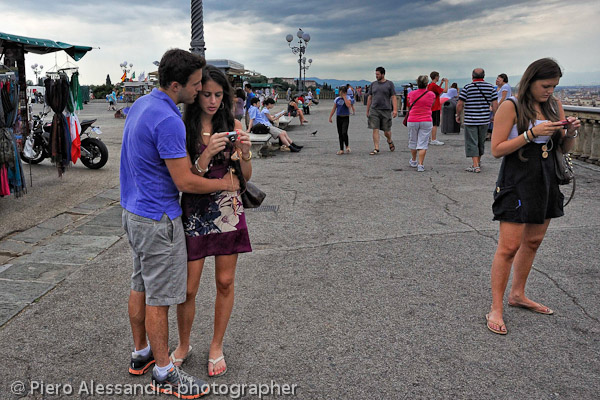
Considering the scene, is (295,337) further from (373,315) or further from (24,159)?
(24,159)

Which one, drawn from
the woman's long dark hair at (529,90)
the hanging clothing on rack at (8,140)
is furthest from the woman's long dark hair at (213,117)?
the hanging clothing on rack at (8,140)

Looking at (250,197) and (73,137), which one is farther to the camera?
(73,137)

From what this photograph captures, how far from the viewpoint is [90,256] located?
5465mm

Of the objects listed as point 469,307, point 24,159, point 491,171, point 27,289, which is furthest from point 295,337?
point 24,159

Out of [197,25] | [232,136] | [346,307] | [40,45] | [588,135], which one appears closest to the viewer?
[232,136]

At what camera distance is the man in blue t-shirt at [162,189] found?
261 cm

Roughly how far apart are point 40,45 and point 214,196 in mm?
8334

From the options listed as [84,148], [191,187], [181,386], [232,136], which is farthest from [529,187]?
[84,148]

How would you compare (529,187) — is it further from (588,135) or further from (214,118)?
(588,135)

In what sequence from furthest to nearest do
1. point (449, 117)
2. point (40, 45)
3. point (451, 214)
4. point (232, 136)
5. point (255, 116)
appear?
point (449, 117)
point (255, 116)
point (40, 45)
point (451, 214)
point (232, 136)

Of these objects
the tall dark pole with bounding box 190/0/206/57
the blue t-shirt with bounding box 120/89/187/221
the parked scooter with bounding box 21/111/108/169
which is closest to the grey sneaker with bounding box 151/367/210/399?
the blue t-shirt with bounding box 120/89/187/221

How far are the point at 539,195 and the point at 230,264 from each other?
2.24 m

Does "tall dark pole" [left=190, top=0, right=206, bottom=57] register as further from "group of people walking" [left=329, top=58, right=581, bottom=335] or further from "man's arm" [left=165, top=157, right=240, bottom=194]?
"man's arm" [left=165, top=157, right=240, bottom=194]

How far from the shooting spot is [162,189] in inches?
107
